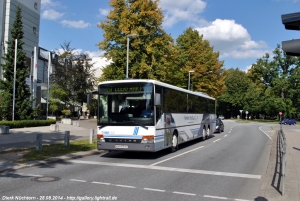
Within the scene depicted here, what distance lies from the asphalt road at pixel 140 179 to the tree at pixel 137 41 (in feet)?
65.7

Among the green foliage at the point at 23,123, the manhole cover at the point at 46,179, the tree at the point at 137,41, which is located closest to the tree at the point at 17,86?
the green foliage at the point at 23,123

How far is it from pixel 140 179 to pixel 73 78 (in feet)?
140

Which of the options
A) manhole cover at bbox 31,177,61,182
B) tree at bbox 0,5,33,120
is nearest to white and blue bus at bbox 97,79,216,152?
manhole cover at bbox 31,177,61,182

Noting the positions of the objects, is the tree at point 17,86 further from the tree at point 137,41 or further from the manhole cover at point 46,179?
the manhole cover at point 46,179

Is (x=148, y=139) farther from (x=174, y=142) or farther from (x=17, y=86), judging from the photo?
(x=17, y=86)

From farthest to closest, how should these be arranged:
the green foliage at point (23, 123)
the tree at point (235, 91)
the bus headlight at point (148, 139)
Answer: the tree at point (235, 91) → the green foliage at point (23, 123) → the bus headlight at point (148, 139)

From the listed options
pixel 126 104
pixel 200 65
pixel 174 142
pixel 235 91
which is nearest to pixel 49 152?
pixel 126 104

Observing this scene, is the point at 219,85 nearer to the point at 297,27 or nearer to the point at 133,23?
the point at 133,23

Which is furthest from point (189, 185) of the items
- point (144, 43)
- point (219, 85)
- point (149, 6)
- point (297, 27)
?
point (219, 85)

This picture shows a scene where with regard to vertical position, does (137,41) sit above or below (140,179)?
above

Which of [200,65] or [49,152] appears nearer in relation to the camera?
[49,152]

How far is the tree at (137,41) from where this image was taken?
3151cm

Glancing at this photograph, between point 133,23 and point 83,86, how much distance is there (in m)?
20.9

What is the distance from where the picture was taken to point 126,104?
12.5 metres
